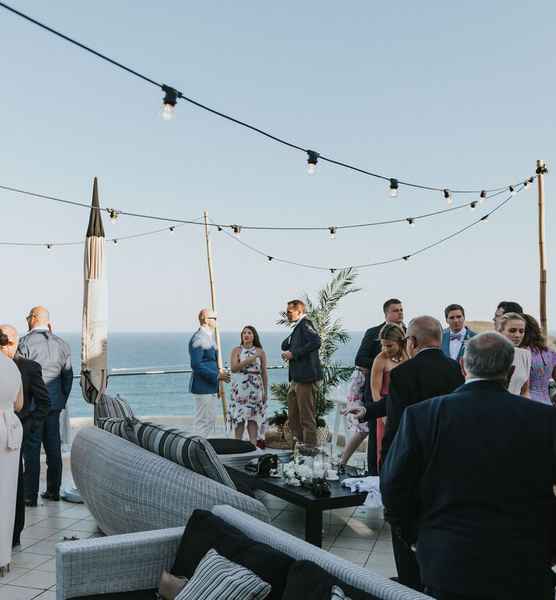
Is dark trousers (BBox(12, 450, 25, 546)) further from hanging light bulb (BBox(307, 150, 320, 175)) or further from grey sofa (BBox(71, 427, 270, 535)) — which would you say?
hanging light bulb (BBox(307, 150, 320, 175))

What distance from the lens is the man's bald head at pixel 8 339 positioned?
3.96 metres

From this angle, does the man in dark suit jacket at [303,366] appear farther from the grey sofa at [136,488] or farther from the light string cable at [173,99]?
the grey sofa at [136,488]

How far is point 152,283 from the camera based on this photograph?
49031 mm

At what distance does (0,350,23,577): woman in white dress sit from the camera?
11.4 ft

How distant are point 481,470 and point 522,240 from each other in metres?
20.2

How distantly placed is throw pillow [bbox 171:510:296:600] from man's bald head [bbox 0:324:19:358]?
6.80 ft

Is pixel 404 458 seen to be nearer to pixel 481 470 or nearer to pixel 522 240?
pixel 481 470

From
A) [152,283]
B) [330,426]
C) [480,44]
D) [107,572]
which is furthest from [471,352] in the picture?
[152,283]

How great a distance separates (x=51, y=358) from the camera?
5.07 m

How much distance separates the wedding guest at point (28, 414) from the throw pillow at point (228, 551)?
1.82m

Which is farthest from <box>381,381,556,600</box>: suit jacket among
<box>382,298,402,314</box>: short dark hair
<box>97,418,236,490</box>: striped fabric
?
<box>382,298,402,314</box>: short dark hair

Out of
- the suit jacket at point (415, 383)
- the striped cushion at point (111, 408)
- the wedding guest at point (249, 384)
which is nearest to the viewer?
the suit jacket at point (415, 383)

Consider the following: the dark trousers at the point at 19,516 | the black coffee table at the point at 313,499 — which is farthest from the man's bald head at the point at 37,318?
the black coffee table at the point at 313,499

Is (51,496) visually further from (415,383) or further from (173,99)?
(415,383)
